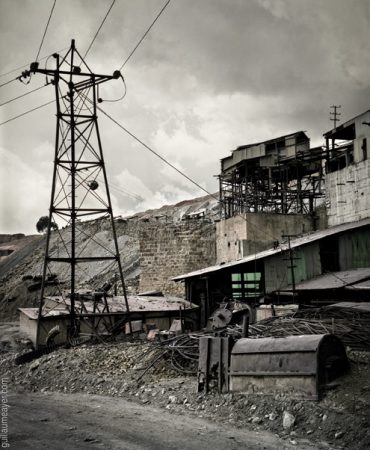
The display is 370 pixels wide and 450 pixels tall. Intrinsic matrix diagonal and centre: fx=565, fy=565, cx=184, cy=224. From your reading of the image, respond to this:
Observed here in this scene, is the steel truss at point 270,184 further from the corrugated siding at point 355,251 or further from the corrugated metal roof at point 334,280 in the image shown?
the corrugated metal roof at point 334,280

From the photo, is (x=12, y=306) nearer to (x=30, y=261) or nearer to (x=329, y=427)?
(x=30, y=261)

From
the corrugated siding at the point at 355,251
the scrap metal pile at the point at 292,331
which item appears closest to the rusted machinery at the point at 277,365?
the scrap metal pile at the point at 292,331

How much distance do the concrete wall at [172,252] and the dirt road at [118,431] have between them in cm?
2430

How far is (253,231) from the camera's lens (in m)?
35.7

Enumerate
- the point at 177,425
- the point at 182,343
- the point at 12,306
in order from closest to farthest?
the point at 177,425, the point at 182,343, the point at 12,306

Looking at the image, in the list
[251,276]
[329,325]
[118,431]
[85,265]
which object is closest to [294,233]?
[251,276]

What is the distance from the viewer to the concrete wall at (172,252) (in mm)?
36906

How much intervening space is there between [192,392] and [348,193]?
91.3 feet

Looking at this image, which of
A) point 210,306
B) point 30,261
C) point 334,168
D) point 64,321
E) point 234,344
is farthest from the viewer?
point 30,261

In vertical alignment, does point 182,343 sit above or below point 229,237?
below

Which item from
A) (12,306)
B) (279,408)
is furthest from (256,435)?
(12,306)

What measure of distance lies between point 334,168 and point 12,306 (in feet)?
89.2

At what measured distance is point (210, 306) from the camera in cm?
2792

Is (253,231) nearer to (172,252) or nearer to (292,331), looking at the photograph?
(172,252)
